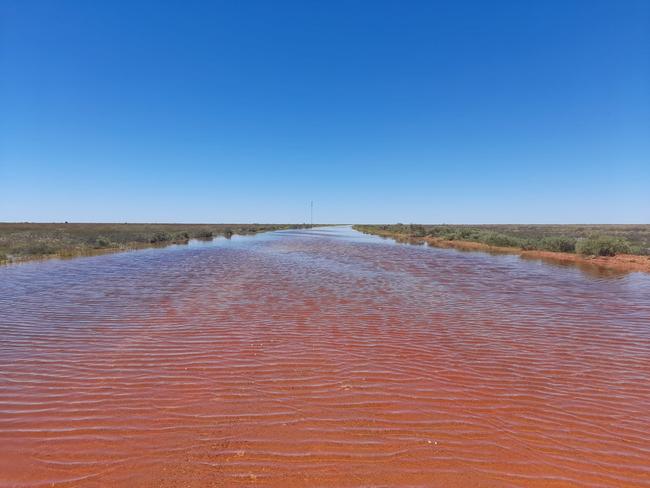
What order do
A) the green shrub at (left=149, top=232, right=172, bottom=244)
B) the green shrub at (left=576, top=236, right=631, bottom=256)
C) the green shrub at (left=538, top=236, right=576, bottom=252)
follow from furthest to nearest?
the green shrub at (left=149, top=232, right=172, bottom=244) < the green shrub at (left=538, top=236, right=576, bottom=252) < the green shrub at (left=576, top=236, right=631, bottom=256)

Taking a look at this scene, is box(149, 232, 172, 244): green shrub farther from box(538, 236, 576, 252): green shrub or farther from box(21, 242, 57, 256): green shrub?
box(538, 236, 576, 252): green shrub

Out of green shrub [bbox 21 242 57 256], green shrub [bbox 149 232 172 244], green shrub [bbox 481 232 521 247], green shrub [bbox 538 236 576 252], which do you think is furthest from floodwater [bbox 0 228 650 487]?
green shrub [bbox 149 232 172 244]

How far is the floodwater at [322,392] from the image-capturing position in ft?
9.57

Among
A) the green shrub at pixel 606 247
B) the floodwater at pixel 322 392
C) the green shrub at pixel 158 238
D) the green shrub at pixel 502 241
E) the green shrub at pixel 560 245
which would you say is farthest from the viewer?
the green shrub at pixel 158 238

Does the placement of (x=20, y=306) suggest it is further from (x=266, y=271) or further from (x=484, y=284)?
(x=484, y=284)

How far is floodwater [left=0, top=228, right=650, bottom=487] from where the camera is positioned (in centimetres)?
292

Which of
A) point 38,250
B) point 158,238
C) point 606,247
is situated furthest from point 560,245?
point 158,238

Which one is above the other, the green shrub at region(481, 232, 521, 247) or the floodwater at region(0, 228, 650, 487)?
the green shrub at region(481, 232, 521, 247)

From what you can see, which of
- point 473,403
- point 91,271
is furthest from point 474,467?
point 91,271

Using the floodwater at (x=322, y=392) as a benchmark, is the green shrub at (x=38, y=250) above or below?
above

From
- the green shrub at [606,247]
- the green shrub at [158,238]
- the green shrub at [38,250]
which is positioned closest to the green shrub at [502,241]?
the green shrub at [606,247]

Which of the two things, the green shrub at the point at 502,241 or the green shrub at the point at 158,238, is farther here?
the green shrub at the point at 158,238

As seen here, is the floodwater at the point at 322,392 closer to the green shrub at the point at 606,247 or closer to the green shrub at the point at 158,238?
the green shrub at the point at 606,247

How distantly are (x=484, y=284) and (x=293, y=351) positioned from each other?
9.07m
